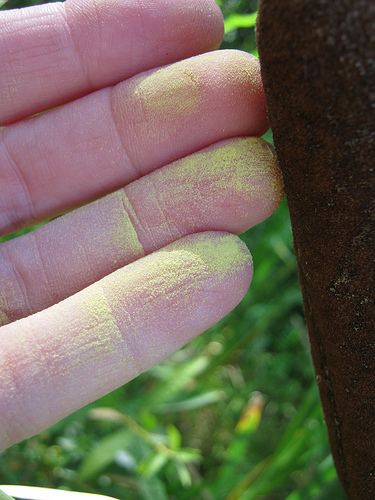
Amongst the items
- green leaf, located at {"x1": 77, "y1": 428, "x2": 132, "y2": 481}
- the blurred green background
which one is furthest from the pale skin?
green leaf, located at {"x1": 77, "y1": 428, "x2": 132, "y2": 481}

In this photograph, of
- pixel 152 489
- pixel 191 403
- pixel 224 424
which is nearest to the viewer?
pixel 152 489

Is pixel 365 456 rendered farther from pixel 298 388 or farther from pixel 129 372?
pixel 298 388

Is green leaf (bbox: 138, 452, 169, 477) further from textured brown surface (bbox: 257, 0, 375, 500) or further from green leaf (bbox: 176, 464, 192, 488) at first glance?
textured brown surface (bbox: 257, 0, 375, 500)

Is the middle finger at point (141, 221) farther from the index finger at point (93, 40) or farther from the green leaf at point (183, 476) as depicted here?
the green leaf at point (183, 476)

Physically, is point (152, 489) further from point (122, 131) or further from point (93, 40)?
point (93, 40)

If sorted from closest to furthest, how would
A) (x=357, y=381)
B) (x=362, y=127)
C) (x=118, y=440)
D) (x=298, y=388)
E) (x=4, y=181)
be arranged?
1. (x=362, y=127)
2. (x=357, y=381)
3. (x=4, y=181)
4. (x=118, y=440)
5. (x=298, y=388)

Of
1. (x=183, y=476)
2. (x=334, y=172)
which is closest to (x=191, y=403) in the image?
(x=183, y=476)

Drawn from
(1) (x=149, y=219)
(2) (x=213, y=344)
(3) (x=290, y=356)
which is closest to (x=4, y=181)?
(1) (x=149, y=219)

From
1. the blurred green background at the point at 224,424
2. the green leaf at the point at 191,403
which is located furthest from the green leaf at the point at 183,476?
the green leaf at the point at 191,403
